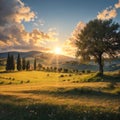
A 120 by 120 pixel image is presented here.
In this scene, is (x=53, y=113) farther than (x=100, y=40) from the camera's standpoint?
No

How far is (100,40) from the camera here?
57.8 metres

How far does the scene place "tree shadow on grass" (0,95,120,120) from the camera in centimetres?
1681

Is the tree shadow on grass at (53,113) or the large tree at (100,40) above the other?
the large tree at (100,40)

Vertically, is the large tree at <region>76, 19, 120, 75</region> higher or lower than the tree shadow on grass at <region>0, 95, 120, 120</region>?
higher

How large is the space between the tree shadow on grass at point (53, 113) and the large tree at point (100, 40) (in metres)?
39.9

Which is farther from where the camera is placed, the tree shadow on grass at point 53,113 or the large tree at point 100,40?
the large tree at point 100,40

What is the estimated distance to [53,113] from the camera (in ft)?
57.4

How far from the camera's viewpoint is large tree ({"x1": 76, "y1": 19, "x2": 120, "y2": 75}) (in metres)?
58.4

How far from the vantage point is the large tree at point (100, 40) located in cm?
5839

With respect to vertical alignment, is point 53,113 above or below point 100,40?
below

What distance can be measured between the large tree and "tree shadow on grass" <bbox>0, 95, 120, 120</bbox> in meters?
39.9

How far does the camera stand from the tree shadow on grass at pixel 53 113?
1681 cm

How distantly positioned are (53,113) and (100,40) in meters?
42.7

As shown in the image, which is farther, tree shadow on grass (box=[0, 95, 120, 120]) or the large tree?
the large tree
